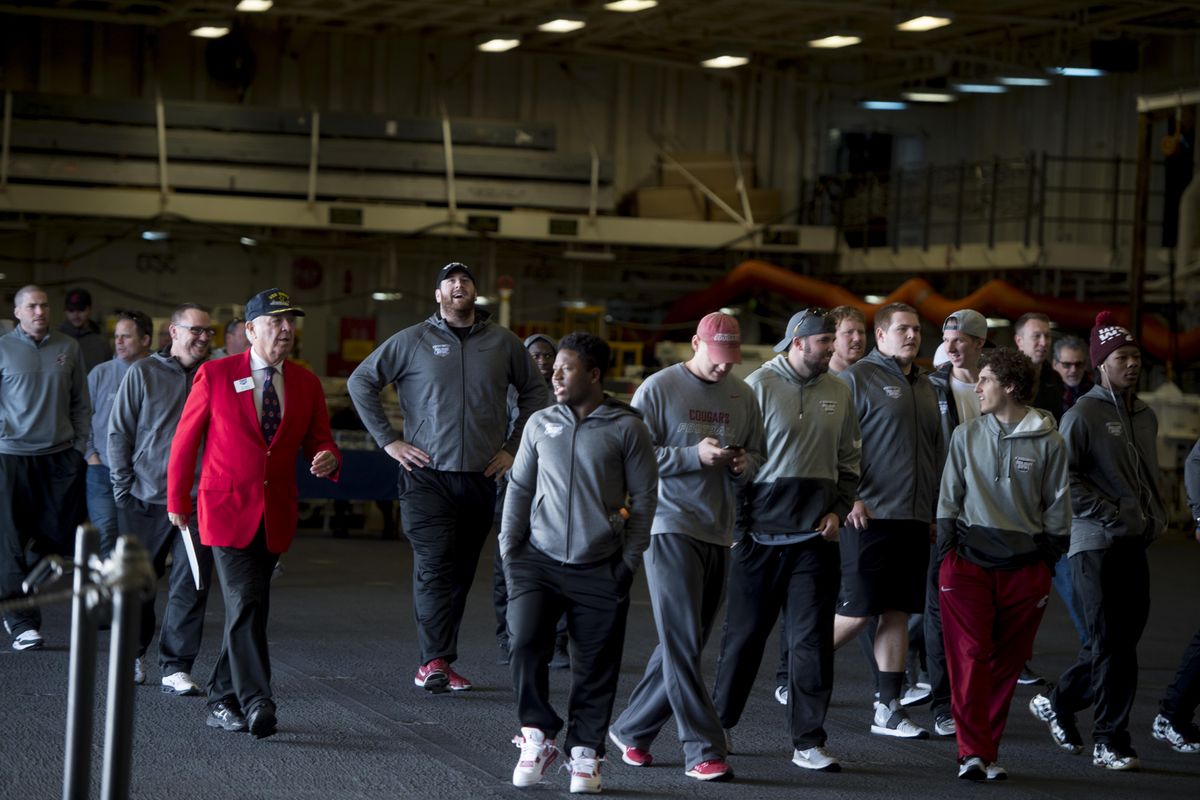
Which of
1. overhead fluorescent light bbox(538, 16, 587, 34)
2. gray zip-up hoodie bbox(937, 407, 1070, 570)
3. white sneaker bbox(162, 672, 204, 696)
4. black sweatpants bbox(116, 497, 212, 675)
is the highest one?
overhead fluorescent light bbox(538, 16, 587, 34)

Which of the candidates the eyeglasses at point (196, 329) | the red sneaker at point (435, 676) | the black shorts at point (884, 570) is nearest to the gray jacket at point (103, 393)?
the eyeglasses at point (196, 329)

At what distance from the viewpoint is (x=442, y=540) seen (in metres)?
7.89

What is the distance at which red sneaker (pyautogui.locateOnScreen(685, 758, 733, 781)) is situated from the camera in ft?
20.5

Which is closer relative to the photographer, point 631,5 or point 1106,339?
point 1106,339

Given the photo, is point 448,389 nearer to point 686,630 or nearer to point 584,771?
point 686,630

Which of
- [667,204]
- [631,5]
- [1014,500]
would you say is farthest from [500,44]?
[1014,500]

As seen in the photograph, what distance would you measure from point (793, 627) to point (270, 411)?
7.56 feet

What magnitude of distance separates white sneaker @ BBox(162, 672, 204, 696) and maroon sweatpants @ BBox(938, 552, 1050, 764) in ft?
11.1

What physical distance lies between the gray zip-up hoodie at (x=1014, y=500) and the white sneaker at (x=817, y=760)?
93 cm

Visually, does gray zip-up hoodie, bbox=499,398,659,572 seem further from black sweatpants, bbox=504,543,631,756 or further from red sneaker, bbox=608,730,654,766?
red sneaker, bbox=608,730,654,766

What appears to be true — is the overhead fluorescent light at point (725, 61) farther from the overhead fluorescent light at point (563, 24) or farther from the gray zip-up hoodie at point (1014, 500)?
the gray zip-up hoodie at point (1014, 500)

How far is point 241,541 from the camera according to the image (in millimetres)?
6652

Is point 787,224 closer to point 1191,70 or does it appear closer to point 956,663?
point 1191,70

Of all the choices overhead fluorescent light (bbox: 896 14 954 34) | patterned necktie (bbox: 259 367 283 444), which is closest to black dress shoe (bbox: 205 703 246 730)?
patterned necktie (bbox: 259 367 283 444)
